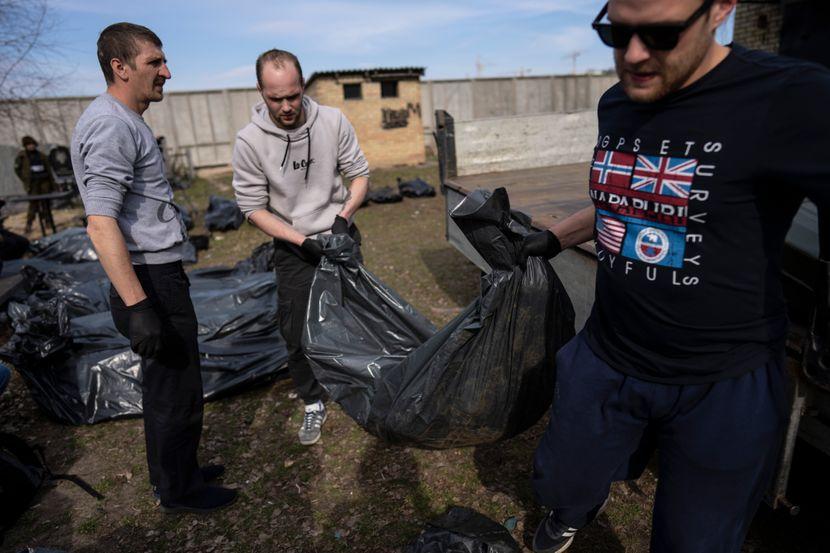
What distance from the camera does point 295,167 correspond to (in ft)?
8.41

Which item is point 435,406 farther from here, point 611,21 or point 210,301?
point 210,301

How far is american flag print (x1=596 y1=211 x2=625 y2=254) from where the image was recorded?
1.36 m

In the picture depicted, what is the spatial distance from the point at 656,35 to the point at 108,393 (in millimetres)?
3358

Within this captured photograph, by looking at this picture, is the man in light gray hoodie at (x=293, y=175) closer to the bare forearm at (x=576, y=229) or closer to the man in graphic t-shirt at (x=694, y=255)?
the bare forearm at (x=576, y=229)

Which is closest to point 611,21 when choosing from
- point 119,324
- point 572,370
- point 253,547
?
point 572,370

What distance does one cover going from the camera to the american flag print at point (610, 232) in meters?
1.36

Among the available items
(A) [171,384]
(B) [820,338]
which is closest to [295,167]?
(A) [171,384]

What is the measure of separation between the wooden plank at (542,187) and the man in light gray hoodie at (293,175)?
1.12 metres

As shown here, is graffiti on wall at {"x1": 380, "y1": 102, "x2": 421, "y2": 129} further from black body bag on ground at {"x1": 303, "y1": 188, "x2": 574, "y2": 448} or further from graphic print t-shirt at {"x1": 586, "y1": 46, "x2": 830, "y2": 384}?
graphic print t-shirt at {"x1": 586, "y1": 46, "x2": 830, "y2": 384}

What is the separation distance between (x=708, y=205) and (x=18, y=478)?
3.02m

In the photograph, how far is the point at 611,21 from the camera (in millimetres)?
1187

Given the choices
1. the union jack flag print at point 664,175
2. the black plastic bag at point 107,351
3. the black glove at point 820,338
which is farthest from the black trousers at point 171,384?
the black glove at point 820,338

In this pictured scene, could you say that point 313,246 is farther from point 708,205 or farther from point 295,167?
point 708,205

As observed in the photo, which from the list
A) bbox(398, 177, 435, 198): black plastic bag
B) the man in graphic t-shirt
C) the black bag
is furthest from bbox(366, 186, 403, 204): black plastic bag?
the man in graphic t-shirt
